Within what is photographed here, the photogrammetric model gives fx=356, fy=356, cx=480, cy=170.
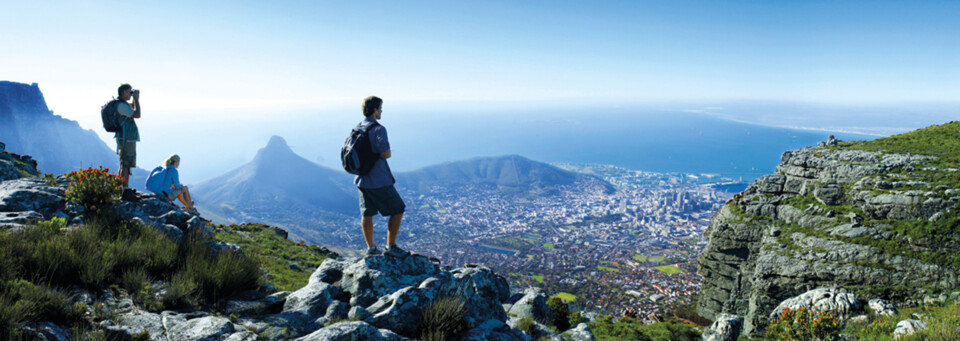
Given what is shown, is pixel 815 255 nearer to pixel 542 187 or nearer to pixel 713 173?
pixel 542 187

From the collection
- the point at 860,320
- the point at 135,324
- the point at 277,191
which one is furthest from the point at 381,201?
the point at 277,191

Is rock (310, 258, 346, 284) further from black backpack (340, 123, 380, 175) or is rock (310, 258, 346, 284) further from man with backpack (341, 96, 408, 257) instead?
black backpack (340, 123, 380, 175)

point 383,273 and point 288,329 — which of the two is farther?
point 383,273

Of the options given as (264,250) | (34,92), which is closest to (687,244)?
(264,250)

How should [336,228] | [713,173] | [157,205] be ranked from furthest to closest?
[713,173], [336,228], [157,205]

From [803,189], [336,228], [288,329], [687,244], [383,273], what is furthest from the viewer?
[336,228]

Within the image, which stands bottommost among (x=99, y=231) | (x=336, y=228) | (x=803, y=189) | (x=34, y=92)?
(x=336, y=228)

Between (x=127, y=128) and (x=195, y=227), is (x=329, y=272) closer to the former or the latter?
(x=195, y=227)
